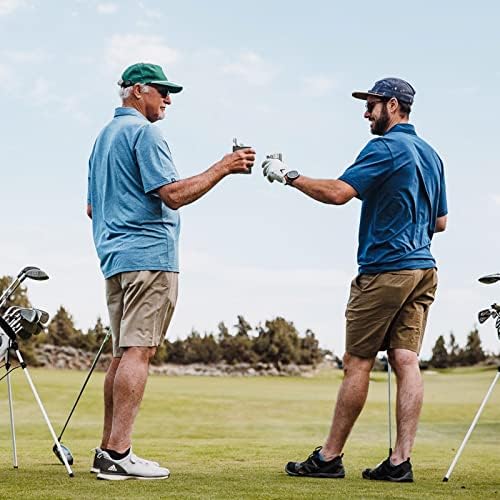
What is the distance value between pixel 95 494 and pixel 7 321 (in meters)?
1.30

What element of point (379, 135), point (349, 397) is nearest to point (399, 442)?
point (349, 397)

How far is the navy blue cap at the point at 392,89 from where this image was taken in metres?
5.07

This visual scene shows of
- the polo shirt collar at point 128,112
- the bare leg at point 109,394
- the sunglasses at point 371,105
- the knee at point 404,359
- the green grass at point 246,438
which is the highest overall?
the sunglasses at point 371,105

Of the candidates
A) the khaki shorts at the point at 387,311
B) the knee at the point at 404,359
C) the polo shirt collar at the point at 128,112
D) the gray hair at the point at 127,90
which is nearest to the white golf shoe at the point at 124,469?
the khaki shorts at the point at 387,311

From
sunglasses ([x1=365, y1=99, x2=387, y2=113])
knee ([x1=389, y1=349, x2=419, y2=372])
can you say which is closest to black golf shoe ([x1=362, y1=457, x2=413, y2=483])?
knee ([x1=389, y1=349, x2=419, y2=372])

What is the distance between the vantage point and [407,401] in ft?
16.0

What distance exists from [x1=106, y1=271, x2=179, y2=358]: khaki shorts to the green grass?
712mm

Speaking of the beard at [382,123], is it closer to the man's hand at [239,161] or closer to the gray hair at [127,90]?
the man's hand at [239,161]

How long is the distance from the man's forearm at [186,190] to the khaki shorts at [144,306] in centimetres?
38

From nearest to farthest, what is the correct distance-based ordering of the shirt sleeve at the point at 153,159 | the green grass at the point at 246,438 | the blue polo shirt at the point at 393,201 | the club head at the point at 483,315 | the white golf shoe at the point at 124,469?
1. the green grass at the point at 246,438
2. the white golf shoe at the point at 124,469
3. the shirt sleeve at the point at 153,159
4. the blue polo shirt at the point at 393,201
5. the club head at the point at 483,315

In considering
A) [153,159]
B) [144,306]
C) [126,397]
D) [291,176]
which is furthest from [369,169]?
[126,397]

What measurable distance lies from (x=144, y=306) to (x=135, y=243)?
1.07 ft

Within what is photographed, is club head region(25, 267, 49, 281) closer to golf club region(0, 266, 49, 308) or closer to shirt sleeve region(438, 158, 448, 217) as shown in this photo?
golf club region(0, 266, 49, 308)

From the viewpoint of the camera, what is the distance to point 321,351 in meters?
29.5
